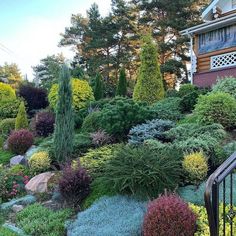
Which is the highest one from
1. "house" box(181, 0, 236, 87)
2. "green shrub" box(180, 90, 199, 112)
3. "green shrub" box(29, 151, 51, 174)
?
"house" box(181, 0, 236, 87)

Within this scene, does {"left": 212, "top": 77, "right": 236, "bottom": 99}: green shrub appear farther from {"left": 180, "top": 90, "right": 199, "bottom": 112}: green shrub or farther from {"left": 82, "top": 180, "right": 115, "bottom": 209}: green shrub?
{"left": 82, "top": 180, "right": 115, "bottom": 209}: green shrub

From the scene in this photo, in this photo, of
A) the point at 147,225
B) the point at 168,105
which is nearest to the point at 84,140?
the point at 168,105

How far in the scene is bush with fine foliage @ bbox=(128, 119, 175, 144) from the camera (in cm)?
709

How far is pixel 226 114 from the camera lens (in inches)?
282

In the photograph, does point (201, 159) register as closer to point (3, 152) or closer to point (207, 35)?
point (3, 152)

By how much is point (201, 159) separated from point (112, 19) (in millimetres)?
22818

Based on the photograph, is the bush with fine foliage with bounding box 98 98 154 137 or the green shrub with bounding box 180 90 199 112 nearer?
the bush with fine foliage with bounding box 98 98 154 137

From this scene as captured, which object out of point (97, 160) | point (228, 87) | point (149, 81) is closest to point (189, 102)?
point (228, 87)

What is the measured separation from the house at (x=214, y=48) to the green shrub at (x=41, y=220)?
30.0ft

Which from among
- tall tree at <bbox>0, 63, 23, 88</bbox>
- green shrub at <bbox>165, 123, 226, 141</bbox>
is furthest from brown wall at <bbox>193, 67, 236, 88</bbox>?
tall tree at <bbox>0, 63, 23, 88</bbox>

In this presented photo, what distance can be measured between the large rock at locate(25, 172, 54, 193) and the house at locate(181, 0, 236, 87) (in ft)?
26.7

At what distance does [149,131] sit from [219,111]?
1565 millimetres

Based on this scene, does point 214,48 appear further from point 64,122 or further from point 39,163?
point 39,163

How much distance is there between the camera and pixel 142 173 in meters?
4.69
